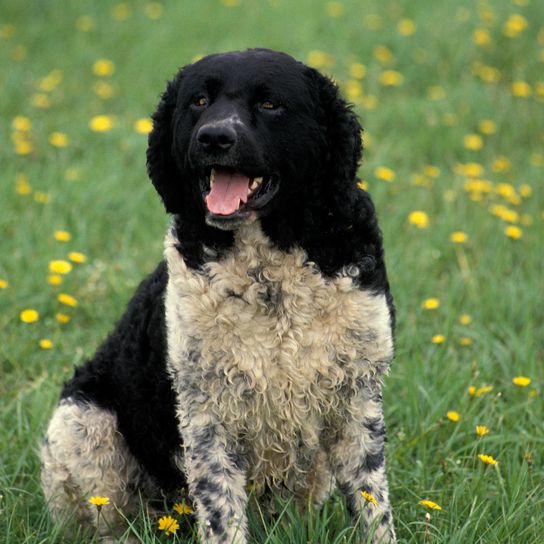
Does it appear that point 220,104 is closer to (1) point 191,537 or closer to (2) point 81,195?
(1) point 191,537

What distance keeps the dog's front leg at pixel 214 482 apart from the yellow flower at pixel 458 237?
7.81ft

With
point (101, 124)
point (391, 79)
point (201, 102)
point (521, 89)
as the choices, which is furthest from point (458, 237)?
point (391, 79)

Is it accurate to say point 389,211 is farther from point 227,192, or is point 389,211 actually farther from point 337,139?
point 227,192

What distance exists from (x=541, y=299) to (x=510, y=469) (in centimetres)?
164

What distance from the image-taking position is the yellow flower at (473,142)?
6844mm

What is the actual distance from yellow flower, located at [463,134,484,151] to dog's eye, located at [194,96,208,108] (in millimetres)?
4064

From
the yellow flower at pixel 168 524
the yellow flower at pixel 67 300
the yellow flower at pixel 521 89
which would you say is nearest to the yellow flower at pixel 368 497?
the yellow flower at pixel 168 524

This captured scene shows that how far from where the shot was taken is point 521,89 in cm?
755

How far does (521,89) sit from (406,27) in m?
1.60

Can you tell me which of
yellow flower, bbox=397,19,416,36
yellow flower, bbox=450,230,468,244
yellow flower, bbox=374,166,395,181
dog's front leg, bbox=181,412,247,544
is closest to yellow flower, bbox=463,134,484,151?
yellow flower, bbox=374,166,395,181

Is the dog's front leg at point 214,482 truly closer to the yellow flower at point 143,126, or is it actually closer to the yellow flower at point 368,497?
the yellow flower at point 368,497

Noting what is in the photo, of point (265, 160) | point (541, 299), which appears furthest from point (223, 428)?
point (541, 299)

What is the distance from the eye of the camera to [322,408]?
3.16 metres

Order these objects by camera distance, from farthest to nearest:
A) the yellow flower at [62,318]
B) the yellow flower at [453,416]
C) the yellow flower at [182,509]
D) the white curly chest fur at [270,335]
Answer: the yellow flower at [62,318]
the yellow flower at [453,416]
the yellow flower at [182,509]
the white curly chest fur at [270,335]
